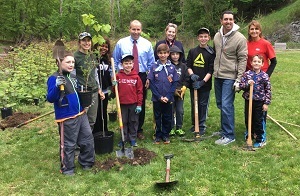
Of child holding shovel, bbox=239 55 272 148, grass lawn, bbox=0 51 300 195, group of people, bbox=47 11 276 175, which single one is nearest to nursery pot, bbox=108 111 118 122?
grass lawn, bbox=0 51 300 195

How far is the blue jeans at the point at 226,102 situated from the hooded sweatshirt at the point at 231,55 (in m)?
0.17

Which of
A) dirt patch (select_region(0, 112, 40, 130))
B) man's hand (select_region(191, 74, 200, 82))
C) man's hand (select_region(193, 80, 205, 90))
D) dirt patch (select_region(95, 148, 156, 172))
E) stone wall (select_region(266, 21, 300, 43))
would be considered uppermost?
stone wall (select_region(266, 21, 300, 43))

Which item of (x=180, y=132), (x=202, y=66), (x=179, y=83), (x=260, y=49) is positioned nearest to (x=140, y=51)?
(x=179, y=83)

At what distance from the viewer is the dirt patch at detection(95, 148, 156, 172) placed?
4.97 metres

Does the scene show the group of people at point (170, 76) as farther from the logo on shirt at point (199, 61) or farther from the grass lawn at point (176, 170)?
the grass lawn at point (176, 170)

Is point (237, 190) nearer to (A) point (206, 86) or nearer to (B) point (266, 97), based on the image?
(B) point (266, 97)

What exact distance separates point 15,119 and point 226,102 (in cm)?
519

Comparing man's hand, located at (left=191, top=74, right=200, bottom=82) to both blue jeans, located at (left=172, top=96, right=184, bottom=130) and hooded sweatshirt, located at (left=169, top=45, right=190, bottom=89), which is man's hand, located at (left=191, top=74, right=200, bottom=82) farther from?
blue jeans, located at (left=172, top=96, right=184, bottom=130)

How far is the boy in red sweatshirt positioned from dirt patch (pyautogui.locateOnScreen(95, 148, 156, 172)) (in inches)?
22.1

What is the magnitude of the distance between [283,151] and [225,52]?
2.03 metres

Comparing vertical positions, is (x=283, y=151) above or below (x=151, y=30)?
below

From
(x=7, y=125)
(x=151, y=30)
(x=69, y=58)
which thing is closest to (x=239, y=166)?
(x=69, y=58)

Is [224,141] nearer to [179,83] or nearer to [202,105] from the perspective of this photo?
[202,105]

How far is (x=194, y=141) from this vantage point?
6.11m
